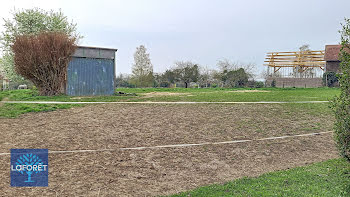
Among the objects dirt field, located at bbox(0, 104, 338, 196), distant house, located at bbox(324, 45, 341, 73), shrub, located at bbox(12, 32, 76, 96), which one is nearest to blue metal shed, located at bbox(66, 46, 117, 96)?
shrub, located at bbox(12, 32, 76, 96)

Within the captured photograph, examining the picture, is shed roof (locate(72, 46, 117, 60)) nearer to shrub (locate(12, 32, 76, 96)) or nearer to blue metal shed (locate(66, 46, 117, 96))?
blue metal shed (locate(66, 46, 117, 96))

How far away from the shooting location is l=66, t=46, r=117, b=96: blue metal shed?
1535cm

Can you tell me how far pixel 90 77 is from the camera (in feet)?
51.9

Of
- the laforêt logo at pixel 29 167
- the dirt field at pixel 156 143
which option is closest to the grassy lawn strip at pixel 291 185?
the dirt field at pixel 156 143

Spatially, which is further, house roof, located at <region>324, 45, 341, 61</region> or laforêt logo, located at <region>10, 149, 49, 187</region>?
house roof, located at <region>324, 45, 341, 61</region>

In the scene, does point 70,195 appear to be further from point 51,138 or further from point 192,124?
point 192,124

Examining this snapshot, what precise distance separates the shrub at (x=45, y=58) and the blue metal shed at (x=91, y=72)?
1.68 feet

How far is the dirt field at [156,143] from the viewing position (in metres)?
4.79

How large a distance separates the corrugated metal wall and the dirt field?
597 cm

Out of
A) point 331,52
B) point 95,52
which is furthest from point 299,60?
point 95,52

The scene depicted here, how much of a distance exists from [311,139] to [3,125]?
8.62 m

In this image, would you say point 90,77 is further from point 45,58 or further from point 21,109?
point 21,109

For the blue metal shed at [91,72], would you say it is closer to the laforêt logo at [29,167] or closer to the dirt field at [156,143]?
the dirt field at [156,143]

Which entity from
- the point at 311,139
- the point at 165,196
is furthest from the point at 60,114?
the point at 311,139
